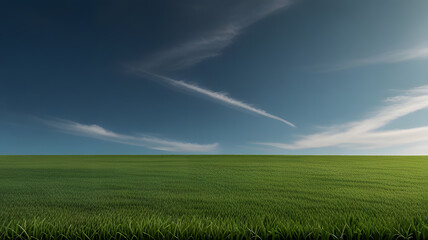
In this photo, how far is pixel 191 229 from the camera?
2750mm

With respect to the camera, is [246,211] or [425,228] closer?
[425,228]

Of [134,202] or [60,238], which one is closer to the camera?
[60,238]

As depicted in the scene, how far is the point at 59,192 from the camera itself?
5898 mm

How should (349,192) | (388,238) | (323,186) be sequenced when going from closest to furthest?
(388,238)
(349,192)
(323,186)

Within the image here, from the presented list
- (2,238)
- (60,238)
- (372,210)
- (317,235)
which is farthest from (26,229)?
(372,210)

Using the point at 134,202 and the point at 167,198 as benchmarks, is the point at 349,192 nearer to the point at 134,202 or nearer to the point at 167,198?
the point at 167,198

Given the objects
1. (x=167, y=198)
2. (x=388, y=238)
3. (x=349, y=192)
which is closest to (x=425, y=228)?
(x=388, y=238)

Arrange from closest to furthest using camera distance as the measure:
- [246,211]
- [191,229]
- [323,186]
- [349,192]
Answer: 1. [191,229]
2. [246,211]
3. [349,192]
4. [323,186]

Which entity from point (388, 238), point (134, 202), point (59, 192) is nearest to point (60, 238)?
point (134, 202)

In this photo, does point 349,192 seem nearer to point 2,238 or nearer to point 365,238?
point 365,238

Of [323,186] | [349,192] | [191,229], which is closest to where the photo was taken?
[191,229]

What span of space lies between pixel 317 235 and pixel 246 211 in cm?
162

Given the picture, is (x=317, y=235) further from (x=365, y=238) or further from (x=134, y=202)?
(x=134, y=202)

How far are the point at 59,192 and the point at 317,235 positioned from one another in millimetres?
5510
